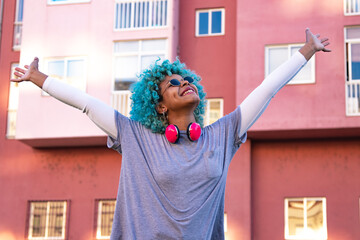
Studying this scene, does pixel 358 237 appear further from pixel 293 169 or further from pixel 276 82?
pixel 276 82

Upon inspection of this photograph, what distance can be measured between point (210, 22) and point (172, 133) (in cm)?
1570

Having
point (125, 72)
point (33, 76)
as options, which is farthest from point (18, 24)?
point (33, 76)

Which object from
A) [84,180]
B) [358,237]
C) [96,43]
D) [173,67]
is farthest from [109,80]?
[173,67]

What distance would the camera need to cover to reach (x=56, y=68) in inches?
798

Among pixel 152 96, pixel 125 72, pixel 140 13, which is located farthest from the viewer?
pixel 140 13

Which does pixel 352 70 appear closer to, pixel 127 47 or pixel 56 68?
pixel 127 47

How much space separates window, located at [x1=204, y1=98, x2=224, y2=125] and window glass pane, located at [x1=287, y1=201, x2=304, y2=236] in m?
3.08

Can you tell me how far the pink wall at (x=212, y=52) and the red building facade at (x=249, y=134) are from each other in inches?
1.1

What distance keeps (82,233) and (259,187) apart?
507 cm

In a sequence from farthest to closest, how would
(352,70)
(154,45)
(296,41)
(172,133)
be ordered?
1. (154,45)
2. (296,41)
3. (352,70)
4. (172,133)

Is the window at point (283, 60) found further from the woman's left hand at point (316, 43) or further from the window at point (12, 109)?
the woman's left hand at point (316, 43)

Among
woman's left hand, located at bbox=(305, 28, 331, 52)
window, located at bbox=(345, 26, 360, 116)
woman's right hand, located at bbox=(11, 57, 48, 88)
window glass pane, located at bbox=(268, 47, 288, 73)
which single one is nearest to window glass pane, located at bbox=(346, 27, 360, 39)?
window, located at bbox=(345, 26, 360, 116)

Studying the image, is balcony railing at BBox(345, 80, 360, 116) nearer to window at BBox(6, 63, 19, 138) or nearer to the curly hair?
window at BBox(6, 63, 19, 138)

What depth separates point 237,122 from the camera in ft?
16.2
